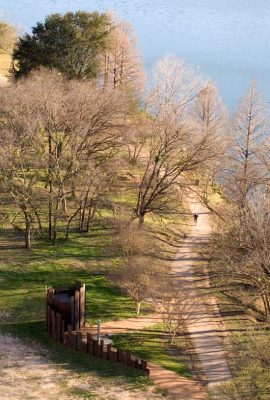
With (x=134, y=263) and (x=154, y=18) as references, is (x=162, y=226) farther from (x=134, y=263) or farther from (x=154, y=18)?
(x=154, y=18)

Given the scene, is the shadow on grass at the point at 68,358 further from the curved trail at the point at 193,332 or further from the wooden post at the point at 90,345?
the curved trail at the point at 193,332

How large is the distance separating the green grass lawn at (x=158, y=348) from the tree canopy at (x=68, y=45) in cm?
2846

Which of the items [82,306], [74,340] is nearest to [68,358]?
[74,340]

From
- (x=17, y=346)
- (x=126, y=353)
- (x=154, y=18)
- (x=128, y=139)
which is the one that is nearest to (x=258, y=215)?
(x=126, y=353)

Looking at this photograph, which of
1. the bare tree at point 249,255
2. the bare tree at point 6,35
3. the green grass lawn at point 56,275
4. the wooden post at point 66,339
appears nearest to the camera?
the wooden post at point 66,339

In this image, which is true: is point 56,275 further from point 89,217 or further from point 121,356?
point 121,356

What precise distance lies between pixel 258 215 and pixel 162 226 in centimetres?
1515

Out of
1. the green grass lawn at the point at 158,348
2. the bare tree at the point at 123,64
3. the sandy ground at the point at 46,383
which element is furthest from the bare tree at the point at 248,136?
the sandy ground at the point at 46,383

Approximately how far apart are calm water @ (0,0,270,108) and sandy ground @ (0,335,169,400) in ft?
133

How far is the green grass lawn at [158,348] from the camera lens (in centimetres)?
2362

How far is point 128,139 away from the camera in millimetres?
42469

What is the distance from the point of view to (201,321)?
27938 mm

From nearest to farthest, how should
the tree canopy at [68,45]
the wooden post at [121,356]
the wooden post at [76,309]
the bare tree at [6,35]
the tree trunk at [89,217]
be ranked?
1. the wooden post at [121,356]
2. the wooden post at [76,309]
3. the tree trunk at [89,217]
4. the tree canopy at [68,45]
5. the bare tree at [6,35]

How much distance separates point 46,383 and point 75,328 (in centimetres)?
465
